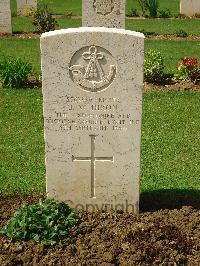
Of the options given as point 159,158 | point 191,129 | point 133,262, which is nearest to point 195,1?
point 191,129

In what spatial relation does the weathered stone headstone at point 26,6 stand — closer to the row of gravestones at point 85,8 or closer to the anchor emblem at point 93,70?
the row of gravestones at point 85,8

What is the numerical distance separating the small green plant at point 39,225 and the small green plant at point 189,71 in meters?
6.70

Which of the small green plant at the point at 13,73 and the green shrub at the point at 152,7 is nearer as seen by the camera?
the small green plant at the point at 13,73

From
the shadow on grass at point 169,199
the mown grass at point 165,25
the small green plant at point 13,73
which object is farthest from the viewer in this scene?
the mown grass at point 165,25

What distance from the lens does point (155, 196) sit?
19.6 feet

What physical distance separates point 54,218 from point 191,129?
4.17 m

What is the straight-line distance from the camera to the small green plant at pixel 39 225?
4730 millimetres

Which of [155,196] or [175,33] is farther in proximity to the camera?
[175,33]

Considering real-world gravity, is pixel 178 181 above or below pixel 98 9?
below

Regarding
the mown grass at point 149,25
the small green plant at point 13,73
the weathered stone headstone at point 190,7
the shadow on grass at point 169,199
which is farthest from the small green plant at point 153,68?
the weathered stone headstone at point 190,7

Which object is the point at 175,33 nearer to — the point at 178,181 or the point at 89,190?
the point at 178,181

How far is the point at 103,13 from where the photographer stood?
1280 cm

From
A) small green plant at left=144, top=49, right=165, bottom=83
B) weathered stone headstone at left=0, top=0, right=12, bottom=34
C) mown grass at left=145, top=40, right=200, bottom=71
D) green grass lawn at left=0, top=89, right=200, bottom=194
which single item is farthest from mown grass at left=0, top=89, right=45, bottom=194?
weathered stone headstone at left=0, top=0, right=12, bottom=34

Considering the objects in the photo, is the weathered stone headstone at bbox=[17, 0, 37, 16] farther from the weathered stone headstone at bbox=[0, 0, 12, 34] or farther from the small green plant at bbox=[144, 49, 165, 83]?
the small green plant at bbox=[144, 49, 165, 83]
